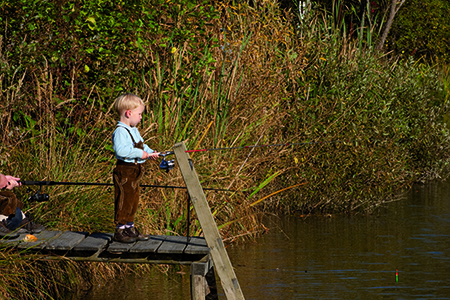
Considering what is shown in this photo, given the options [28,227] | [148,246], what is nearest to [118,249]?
[148,246]

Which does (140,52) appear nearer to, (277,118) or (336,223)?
(277,118)

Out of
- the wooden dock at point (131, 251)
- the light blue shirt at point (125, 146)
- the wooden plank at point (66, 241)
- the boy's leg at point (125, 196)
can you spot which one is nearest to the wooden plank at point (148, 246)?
the wooden dock at point (131, 251)

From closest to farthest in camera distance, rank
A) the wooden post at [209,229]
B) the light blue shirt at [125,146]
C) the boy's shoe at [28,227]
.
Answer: the wooden post at [209,229] → the light blue shirt at [125,146] → the boy's shoe at [28,227]

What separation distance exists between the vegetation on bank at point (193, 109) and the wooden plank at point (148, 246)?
1.11 metres

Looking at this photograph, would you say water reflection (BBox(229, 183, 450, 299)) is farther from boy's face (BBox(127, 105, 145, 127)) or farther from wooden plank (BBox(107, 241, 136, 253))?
boy's face (BBox(127, 105, 145, 127))

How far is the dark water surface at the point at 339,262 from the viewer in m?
8.30

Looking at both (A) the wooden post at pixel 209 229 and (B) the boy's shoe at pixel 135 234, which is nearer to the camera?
(A) the wooden post at pixel 209 229

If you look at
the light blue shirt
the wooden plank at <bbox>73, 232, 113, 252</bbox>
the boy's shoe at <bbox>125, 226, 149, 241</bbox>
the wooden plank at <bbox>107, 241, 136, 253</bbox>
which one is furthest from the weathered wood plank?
the light blue shirt

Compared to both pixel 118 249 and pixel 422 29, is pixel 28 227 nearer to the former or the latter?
pixel 118 249

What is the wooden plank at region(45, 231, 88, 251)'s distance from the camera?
6.37 meters

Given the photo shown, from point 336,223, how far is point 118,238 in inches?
245

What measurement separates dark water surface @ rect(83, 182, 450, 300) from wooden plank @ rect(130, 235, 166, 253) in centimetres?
157

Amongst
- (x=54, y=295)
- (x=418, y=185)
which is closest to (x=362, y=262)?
(x=54, y=295)

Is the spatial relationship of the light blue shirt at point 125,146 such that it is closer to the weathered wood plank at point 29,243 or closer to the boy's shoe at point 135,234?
the boy's shoe at point 135,234
